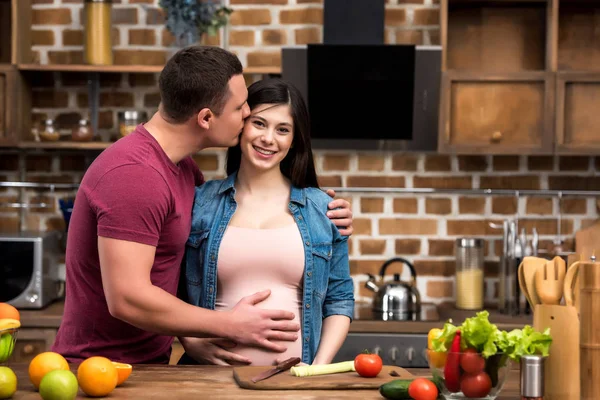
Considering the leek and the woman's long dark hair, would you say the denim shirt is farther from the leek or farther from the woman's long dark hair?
the leek

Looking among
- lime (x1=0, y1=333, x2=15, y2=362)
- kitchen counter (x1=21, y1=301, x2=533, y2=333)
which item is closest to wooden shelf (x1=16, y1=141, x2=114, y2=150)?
kitchen counter (x1=21, y1=301, x2=533, y2=333)

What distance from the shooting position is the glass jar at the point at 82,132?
3791 millimetres

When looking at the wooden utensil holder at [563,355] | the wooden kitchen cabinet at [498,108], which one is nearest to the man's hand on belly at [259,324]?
the wooden utensil holder at [563,355]

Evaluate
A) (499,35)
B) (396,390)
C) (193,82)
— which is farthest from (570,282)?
(499,35)

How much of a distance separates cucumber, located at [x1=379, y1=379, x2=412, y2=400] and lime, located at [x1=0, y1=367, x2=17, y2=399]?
75 cm

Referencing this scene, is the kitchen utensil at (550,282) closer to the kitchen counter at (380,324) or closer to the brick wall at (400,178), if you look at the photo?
the kitchen counter at (380,324)

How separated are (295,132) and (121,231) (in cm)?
67

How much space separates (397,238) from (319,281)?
165 cm

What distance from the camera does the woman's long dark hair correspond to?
7.97ft

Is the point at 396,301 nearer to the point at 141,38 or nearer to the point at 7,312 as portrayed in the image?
the point at 141,38

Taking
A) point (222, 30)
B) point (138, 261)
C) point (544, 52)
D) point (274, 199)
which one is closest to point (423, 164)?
point (544, 52)

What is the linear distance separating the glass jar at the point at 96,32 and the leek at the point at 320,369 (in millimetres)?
2287

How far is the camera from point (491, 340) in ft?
5.35

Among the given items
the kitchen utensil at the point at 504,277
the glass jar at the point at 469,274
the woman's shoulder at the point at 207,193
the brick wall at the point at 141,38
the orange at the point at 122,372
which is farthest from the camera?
the brick wall at the point at 141,38
